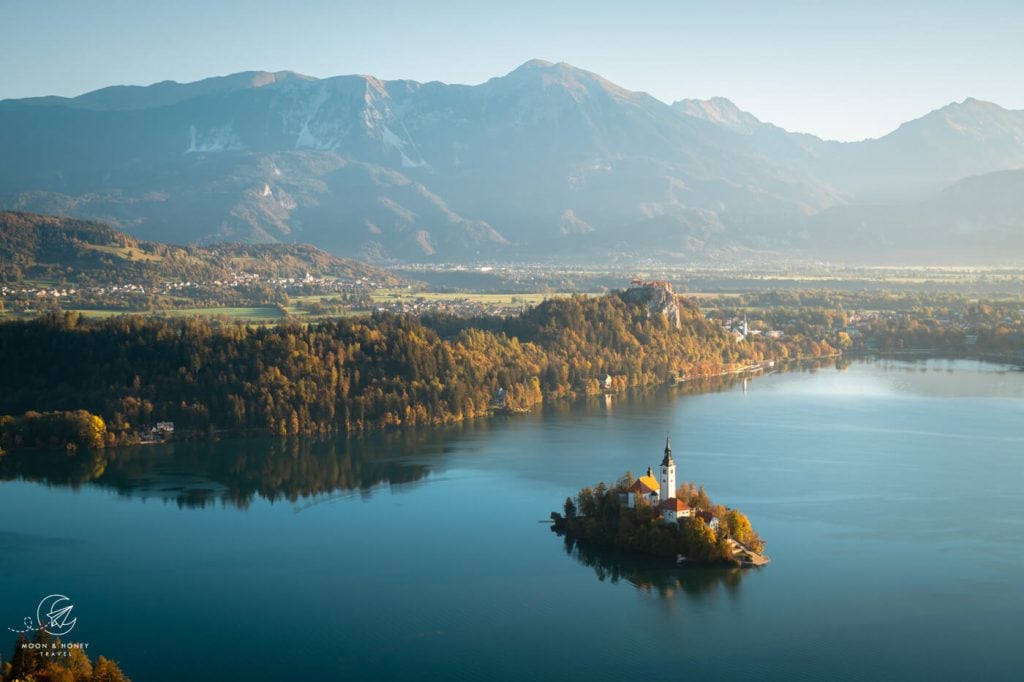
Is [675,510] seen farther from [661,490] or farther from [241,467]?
[241,467]

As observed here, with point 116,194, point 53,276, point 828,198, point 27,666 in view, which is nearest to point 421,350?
point 27,666

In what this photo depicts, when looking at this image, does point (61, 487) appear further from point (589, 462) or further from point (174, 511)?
point (589, 462)

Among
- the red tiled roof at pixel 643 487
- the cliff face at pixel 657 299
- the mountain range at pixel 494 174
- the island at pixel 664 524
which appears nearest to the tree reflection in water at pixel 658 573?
the island at pixel 664 524

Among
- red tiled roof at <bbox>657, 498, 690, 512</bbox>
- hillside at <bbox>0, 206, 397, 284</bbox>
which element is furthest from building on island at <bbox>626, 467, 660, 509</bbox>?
hillside at <bbox>0, 206, 397, 284</bbox>

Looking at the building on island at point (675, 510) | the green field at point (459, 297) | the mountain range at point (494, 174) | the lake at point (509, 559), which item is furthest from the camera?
the mountain range at point (494, 174)

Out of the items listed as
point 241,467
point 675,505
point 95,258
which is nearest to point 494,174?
point 95,258

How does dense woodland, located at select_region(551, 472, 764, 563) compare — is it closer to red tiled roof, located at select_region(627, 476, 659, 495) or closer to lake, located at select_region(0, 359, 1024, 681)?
red tiled roof, located at select_region(627, 476, 659, 495)

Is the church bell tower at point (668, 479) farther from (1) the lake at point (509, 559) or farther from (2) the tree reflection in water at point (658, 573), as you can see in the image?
(1) the lake at point (509, 559)
